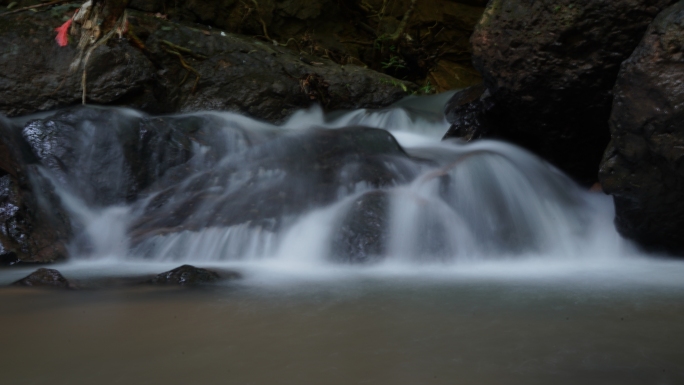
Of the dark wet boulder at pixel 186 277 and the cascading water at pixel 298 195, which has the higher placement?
the cascading water at pixel 298 195

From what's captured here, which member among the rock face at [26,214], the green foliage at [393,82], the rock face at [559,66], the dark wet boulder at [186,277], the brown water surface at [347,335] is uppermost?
the green foliage at [393,82]

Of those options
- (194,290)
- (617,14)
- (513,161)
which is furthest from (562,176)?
(194,290)

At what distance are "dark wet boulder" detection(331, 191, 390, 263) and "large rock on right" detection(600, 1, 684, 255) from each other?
168 cm

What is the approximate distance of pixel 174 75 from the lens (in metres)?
7.68

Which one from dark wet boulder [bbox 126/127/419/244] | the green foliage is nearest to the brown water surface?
dark wet boulder [bbox 126/127/419/244]

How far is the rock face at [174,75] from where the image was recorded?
697 centimetres

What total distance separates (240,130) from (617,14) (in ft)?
12.4

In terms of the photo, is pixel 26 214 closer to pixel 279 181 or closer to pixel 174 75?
pixel 279 181

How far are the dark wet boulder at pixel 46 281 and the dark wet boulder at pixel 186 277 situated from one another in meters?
0.48

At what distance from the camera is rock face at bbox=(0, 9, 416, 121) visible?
22.9 ft

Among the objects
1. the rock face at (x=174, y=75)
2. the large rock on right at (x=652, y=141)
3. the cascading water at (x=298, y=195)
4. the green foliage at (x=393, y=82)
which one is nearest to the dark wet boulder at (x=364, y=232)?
the cascading water at (x=298, y=195)

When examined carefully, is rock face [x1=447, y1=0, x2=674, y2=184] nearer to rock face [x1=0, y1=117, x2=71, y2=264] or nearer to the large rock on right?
the large rock on right

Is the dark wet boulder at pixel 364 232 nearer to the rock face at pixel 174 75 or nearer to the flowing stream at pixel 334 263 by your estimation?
the flowing stream at pixel 334 263

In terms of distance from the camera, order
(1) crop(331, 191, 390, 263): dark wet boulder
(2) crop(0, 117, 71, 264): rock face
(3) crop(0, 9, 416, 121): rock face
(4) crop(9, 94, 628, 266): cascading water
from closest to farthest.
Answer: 1. (1) crop(331, 191, 390, 263): dark wet boulder
2. (4) crop(9, 94, 628, 266): cascading water
3. (2) crop(0, 117, 71, 264): rock face
4. (3) crop(0, 9, 416, 121): rock face
